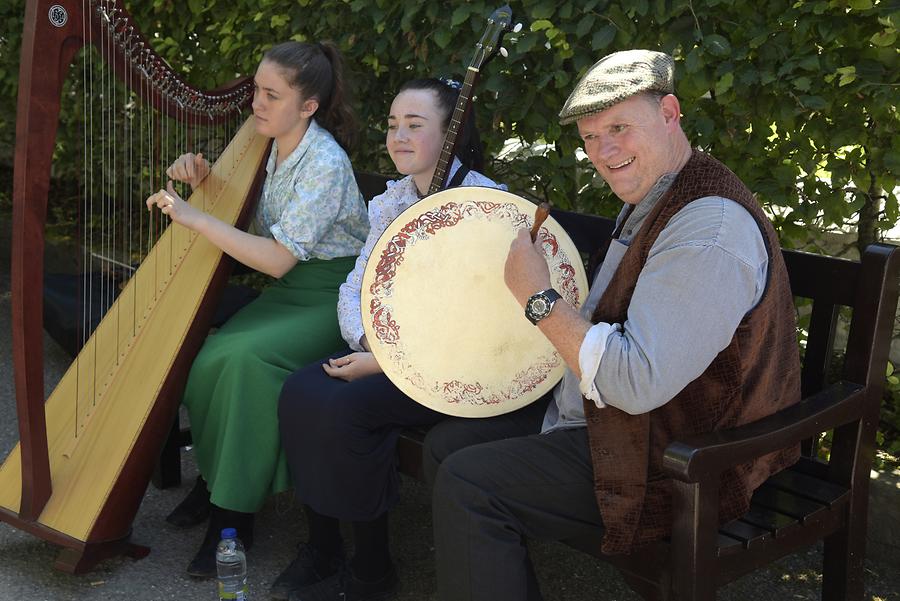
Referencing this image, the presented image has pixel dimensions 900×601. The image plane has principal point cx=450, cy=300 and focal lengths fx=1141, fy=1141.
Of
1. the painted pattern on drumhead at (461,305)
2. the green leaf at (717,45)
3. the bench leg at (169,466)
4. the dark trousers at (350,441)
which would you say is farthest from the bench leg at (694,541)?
the bench leg at (169,466)

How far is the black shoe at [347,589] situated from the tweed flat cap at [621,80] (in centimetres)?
132

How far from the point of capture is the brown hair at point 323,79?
333 cm

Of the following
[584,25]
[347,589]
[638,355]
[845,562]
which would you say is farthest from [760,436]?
[584,25]

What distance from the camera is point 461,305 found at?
2.51m

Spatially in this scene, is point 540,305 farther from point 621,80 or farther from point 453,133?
point 453,133

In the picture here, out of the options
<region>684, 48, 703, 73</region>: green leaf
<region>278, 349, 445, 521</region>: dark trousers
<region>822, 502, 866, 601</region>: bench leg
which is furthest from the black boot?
<region>684, 48, 703, 73</region>: green leaf

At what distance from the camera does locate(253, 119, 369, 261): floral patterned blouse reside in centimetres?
322

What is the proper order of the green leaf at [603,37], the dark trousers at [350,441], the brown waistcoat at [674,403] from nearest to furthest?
the brown waistcoat at [674,403]
the dark trousers at [350,441]
the green leaf at [603,37]

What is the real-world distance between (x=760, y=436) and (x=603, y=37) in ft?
4.61

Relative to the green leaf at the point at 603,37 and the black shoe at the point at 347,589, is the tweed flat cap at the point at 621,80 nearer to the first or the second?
the green leaf at the point at 603,37

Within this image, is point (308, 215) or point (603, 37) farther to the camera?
point (308, 215)

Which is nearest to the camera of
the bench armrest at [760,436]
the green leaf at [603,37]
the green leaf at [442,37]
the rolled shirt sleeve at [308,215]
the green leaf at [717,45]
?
the bench armrest at [760,436]

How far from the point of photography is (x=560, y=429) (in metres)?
2.41

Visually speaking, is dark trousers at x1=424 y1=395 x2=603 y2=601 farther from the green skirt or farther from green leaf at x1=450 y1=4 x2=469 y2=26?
green leaf at x1=450 y1=4 x2=469 y2=26
